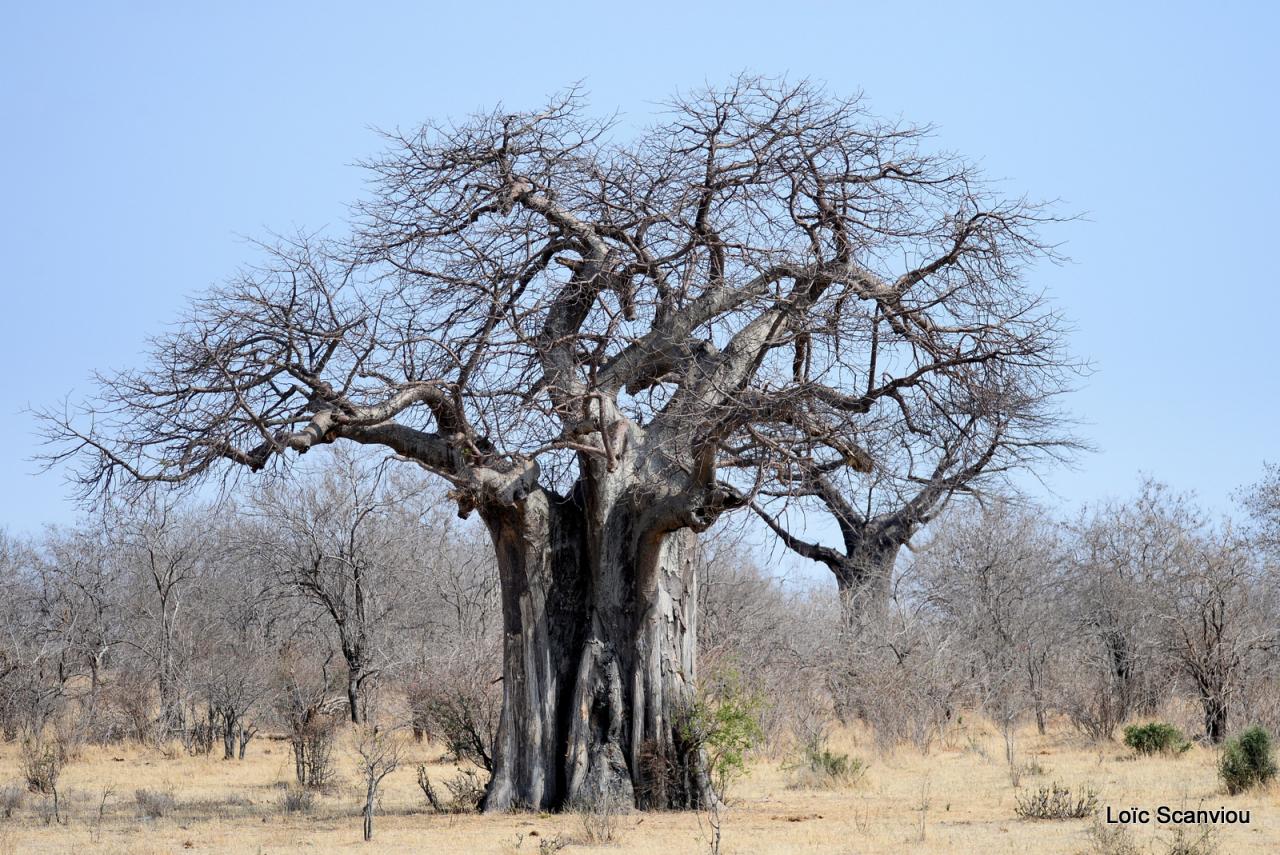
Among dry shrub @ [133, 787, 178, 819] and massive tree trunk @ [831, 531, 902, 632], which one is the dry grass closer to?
dry shrub @ [133, 787, 178, 819]

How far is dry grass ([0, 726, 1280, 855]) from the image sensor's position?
9719 millimetres

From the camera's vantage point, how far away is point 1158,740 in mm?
16094

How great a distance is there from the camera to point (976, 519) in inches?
985

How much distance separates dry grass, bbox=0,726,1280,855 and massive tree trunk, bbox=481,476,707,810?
46 cm

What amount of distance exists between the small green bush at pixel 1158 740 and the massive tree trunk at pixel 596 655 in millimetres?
7299

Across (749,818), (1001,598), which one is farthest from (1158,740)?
(749,818)

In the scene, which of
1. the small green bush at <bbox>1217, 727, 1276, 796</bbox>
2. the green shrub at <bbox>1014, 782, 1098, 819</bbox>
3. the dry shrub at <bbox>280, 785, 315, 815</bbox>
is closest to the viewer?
the green shrub at <bbox>1014, 782, 1098, 819</bbox>

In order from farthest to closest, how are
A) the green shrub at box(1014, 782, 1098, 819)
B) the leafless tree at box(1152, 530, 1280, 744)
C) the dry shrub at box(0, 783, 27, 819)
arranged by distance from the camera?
1. the leafless tree at box(1152, 530, 1280, 744)
2. the dry shrub at box(0, 783, 27, 819)
3. the green shrub at box(1014, 782, 1098, 819)

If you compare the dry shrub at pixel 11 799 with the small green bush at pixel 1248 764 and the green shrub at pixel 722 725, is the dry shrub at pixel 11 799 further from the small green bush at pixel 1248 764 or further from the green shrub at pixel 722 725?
the small green bush at pixel 1248 764

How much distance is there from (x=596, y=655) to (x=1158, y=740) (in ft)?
27.2

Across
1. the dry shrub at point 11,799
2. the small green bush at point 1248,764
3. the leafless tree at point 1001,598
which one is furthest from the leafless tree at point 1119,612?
the dry shrub at point 11,799

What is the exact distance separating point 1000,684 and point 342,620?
10.8 m

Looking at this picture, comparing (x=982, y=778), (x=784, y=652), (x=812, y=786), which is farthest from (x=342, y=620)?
(x=982, y=778)

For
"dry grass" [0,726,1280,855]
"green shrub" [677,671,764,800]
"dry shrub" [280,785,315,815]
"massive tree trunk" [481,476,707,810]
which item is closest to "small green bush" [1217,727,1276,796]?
"dry grass" [0,726,1280,855]
